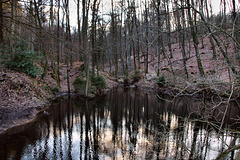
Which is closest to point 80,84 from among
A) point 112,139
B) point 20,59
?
point 20,59

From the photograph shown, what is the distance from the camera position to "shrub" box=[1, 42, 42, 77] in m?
11.6

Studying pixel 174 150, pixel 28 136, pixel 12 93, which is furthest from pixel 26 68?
pixel 174 150

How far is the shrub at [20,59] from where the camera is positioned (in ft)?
38.1

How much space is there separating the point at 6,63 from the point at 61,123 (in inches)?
277

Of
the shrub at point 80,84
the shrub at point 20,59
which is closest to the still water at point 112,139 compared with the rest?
the shrub at point 80,84

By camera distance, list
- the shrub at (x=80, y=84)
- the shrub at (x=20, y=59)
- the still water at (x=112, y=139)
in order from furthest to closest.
Answer: the shrub at (x=80, y=84) → the shrub at (x=20, y=59) → the still water at (x=112, y=139)

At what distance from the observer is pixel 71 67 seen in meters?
23.9

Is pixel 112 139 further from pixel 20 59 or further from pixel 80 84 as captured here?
pixel 20 59

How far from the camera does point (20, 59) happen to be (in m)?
12.3

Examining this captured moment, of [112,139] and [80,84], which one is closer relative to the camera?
[112,139]

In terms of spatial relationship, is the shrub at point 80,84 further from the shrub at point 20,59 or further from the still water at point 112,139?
the still water at point 112,139

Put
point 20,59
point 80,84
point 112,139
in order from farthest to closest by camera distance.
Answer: point 80,84
point 20,59
point 112,139

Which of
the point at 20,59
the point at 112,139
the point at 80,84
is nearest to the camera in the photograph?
the point at 112,139

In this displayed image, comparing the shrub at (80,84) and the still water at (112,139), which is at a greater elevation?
the shrub at (80,84)
